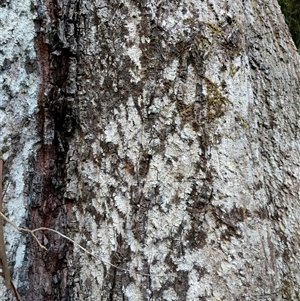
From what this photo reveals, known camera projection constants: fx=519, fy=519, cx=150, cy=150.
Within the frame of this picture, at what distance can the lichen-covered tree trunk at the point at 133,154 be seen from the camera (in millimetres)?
967

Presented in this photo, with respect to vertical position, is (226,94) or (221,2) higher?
(221,2)

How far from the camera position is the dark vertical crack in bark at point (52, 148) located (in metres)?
1.01

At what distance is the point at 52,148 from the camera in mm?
1033

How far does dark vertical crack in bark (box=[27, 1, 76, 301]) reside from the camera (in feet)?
3.31

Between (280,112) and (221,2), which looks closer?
(221,2)

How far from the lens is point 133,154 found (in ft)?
3.27

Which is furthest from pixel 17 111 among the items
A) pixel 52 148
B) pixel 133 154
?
pixel 133 154

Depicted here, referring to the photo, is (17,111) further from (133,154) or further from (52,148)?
(133,154)

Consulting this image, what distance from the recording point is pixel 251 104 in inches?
42.3

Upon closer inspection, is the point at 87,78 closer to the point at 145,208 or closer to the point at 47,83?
the point at 47,83

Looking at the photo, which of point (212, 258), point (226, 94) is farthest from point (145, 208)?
point (226, 94)

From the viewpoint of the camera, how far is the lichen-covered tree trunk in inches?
38.1

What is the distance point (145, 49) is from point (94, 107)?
15 centimetres

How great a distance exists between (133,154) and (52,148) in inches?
6.6
